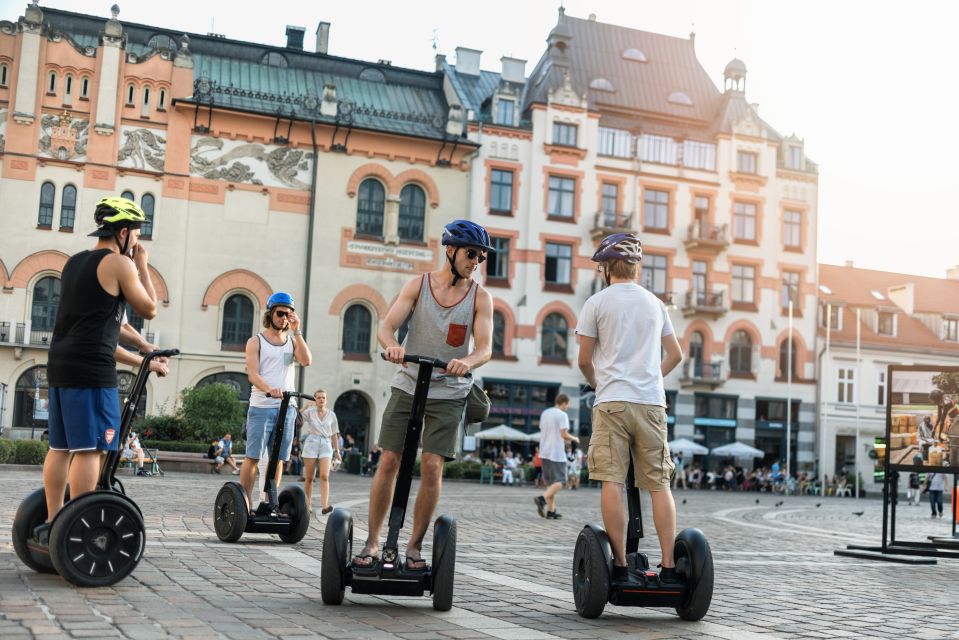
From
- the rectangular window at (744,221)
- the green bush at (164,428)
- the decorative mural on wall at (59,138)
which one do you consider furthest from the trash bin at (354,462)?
the rectangular window at (744,221)

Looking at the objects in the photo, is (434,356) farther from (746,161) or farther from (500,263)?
(746,161)

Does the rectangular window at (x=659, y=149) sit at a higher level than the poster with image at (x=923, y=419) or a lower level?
higher

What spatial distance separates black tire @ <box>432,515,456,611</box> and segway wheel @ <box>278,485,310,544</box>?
3.56 m

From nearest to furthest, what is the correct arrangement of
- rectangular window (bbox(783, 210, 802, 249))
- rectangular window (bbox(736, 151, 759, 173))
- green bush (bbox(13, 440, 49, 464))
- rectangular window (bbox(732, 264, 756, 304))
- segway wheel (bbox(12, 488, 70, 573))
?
segway wheel (bbox(12, 488, 70, 573)) → green bush (bbox(13, 440, 49, 464)) → rectangular window (bbox(732, 264, 756, 304)) → rectangular window (bbox(736, 151, 759, 173)) → rectangular window (bbox(783, 210, 802, 249))

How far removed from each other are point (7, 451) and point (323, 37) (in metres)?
27.3

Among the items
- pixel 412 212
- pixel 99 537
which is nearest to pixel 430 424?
pixel 99 537

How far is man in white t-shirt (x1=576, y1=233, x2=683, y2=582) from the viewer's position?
20.0ft

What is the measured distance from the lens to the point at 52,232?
122 ft

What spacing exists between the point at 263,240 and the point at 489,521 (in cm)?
2678

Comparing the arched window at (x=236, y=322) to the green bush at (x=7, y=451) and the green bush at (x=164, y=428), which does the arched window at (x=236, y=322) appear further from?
the green bush at (x=7, y=451)

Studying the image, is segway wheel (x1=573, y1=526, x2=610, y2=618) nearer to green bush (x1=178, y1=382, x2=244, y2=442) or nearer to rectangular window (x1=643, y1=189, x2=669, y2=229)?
green bush (x1=178, y1=382, x2=244, y2=442)

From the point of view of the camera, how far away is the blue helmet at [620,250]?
21.2 ft

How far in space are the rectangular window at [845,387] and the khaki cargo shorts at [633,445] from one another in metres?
43.5

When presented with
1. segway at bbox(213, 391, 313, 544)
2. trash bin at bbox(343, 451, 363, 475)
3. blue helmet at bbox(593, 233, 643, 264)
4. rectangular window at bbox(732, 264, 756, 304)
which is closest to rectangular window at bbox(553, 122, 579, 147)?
rectangular window at bbox(732, 264, 756, 304)
